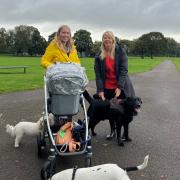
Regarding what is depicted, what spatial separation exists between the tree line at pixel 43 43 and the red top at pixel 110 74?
9017 cm

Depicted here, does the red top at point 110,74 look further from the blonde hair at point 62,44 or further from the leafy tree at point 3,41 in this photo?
the leafy tree at point 3,41

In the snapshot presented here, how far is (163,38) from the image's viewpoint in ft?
440

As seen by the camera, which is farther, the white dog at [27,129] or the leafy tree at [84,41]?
the leafy tree at [84,41]

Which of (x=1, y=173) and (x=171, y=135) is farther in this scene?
(x=171, y=135)

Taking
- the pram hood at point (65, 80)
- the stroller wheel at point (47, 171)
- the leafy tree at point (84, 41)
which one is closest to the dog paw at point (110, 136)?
the pram hood at point (65, 80)

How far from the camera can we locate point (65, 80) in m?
6.03

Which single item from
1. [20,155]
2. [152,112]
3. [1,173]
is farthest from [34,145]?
[152,112]

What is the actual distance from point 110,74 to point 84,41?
10000cm

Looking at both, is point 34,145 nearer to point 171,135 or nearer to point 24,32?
point 171,135

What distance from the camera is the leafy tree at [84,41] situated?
101m

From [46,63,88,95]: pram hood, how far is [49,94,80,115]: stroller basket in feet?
0.25

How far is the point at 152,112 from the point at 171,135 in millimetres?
2815

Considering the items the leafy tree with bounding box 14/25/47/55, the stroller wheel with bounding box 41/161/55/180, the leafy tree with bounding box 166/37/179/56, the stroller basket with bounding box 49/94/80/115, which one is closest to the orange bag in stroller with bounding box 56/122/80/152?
the stroller basket with bounding box 49/94/80/115

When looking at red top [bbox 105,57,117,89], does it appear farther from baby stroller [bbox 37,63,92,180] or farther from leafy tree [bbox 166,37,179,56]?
leafy tree [bbox 166,37,179,56]
